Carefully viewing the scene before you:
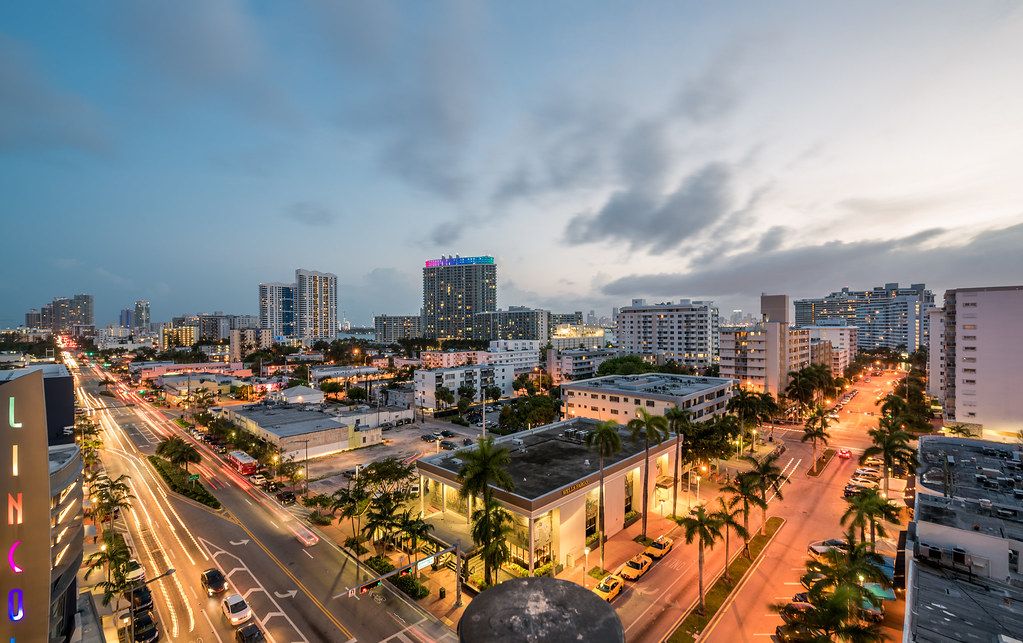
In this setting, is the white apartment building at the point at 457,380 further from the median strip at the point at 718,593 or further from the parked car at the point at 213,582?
the median strip at the point at 718,593

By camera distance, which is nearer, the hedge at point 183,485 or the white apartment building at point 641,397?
the hedge at point 183,485

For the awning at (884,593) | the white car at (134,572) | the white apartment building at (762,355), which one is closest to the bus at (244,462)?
the white car at (134,572)

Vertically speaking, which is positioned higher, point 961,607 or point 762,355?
point 762,355

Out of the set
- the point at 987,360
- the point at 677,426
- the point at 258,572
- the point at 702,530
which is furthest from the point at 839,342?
the point at 258,572

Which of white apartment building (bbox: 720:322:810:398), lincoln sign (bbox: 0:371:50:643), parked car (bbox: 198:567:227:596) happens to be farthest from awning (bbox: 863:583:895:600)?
white apartment building (bbox: 720:322:810:398)

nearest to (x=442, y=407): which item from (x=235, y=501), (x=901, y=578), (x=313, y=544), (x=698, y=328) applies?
(x=235, y=501)

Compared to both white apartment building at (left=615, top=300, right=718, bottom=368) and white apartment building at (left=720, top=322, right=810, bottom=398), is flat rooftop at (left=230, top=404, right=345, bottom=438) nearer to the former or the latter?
white apartment building at (left=720, top=322, right=810, bottom=398)

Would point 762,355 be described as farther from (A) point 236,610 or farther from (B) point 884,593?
(A) point 236,610
